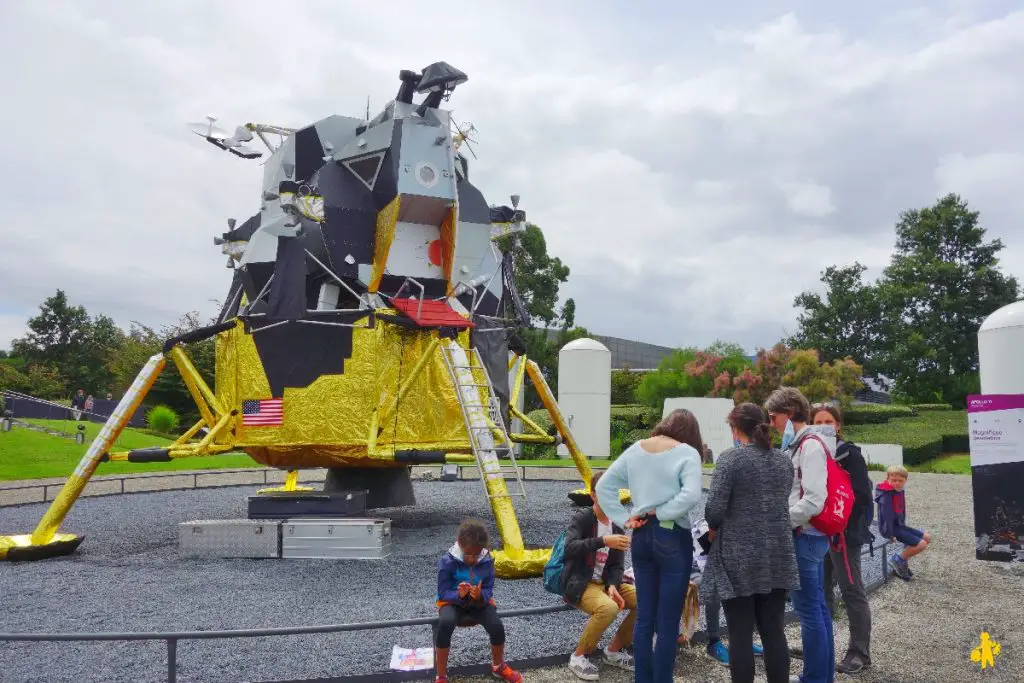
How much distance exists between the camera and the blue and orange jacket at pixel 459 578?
15.5 ft

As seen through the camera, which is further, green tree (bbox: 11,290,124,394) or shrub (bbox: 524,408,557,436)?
green tree (bbox: 11,290,124,394)

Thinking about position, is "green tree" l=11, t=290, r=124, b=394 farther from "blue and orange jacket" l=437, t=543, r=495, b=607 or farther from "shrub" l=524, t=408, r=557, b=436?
"blue and orange jacket" l=437, t=543, r=495, b=607

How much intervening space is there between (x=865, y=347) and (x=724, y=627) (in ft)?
139

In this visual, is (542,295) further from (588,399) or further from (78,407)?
(78,407)

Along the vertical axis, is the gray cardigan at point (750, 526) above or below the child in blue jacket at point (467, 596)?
above

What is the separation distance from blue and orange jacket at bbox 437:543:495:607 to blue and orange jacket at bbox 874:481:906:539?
5335 mm

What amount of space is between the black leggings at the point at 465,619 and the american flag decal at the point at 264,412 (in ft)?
19.0

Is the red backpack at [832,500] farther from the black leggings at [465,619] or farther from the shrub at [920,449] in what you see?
the shrub at [920,449]

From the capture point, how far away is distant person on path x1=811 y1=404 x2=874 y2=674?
5.18m

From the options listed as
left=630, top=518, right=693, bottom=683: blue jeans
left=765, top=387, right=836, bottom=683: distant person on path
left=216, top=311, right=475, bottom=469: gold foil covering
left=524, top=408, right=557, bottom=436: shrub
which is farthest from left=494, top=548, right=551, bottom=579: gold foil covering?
left=524, top=408, right=557, bottom=436: shrub

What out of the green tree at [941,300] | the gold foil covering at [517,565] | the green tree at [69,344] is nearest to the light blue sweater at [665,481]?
the gold foil covering at [517,565]

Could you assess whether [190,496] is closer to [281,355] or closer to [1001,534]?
[281,355]

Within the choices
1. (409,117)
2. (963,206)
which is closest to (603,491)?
(409,117)

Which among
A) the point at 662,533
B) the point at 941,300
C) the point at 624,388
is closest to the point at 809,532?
the point at 662,533
